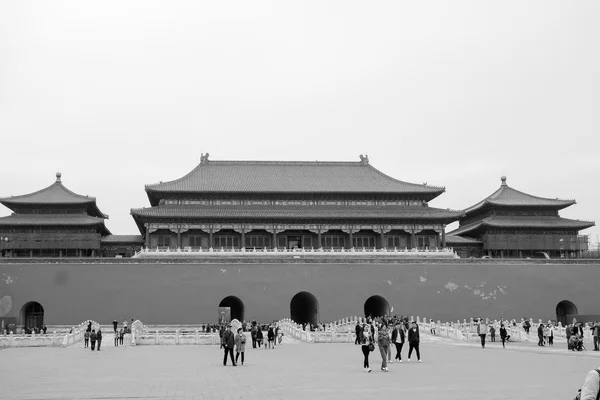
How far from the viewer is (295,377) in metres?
14.6

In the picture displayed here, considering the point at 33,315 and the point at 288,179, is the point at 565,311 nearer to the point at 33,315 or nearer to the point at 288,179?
the point at 288,179

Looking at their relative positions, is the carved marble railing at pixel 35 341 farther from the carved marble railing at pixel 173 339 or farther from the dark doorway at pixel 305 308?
the dark doorway at pixel 305 308

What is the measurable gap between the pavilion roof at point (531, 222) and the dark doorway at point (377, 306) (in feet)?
29.2

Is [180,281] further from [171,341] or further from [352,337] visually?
[352,337]

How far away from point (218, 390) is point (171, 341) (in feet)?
Result: 59.9

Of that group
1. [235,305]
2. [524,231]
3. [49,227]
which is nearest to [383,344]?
[235,305]

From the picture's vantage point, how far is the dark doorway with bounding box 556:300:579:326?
146 ft

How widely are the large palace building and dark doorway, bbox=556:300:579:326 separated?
26.6ft

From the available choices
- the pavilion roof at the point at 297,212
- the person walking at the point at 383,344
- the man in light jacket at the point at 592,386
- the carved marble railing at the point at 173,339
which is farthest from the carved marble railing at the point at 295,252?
the man in light jacket at the point at 592,386

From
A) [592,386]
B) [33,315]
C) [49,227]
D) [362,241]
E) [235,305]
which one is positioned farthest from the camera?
[362,241]

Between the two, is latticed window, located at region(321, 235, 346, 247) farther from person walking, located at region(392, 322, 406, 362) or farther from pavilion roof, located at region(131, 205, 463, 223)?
person walking, located at region(392, 322, 406, 362)

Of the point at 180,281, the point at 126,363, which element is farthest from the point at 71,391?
the point at 180,281

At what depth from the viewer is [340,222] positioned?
45719 millimetres

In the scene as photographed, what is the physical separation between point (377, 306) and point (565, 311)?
38.3ft
